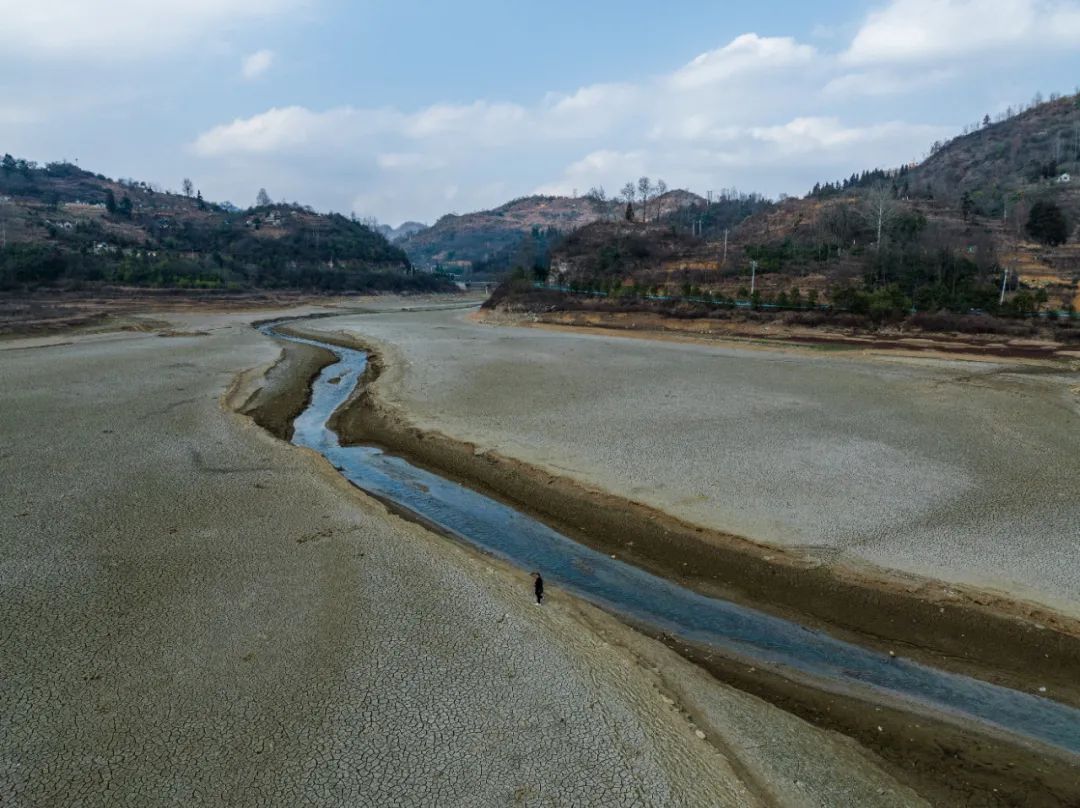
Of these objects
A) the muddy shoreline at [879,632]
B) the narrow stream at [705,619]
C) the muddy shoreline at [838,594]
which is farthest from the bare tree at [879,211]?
the narrow stream at [705,619]

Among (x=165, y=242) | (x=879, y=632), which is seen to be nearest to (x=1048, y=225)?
(x=879, y=632)

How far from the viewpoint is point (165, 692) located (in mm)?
6977

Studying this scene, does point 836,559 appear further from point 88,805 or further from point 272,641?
point 88,805

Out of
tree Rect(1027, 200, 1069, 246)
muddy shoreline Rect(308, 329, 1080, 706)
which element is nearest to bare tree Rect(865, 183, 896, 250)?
tree Rect(1027, 200, 1069, 246)

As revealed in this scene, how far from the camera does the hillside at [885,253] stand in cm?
4650

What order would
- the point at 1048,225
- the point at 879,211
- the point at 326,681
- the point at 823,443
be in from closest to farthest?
the point at 326,681 < the point at 823,443 < the point at 1048,225 < the point at 879,211

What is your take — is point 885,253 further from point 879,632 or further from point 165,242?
point 165,242

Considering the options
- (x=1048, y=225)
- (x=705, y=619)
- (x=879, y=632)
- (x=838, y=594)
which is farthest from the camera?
(x=1048, y=225)

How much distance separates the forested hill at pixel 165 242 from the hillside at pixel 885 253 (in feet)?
156

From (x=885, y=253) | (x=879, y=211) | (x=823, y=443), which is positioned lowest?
(x=823, y=443)

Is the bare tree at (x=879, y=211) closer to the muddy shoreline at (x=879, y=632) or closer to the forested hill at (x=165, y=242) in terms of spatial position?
the muddy shoreline at (x=879, y=632)

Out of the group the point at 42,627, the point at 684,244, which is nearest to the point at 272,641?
the point at 42,627

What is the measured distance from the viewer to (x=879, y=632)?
907 cm

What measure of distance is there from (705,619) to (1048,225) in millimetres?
72470
